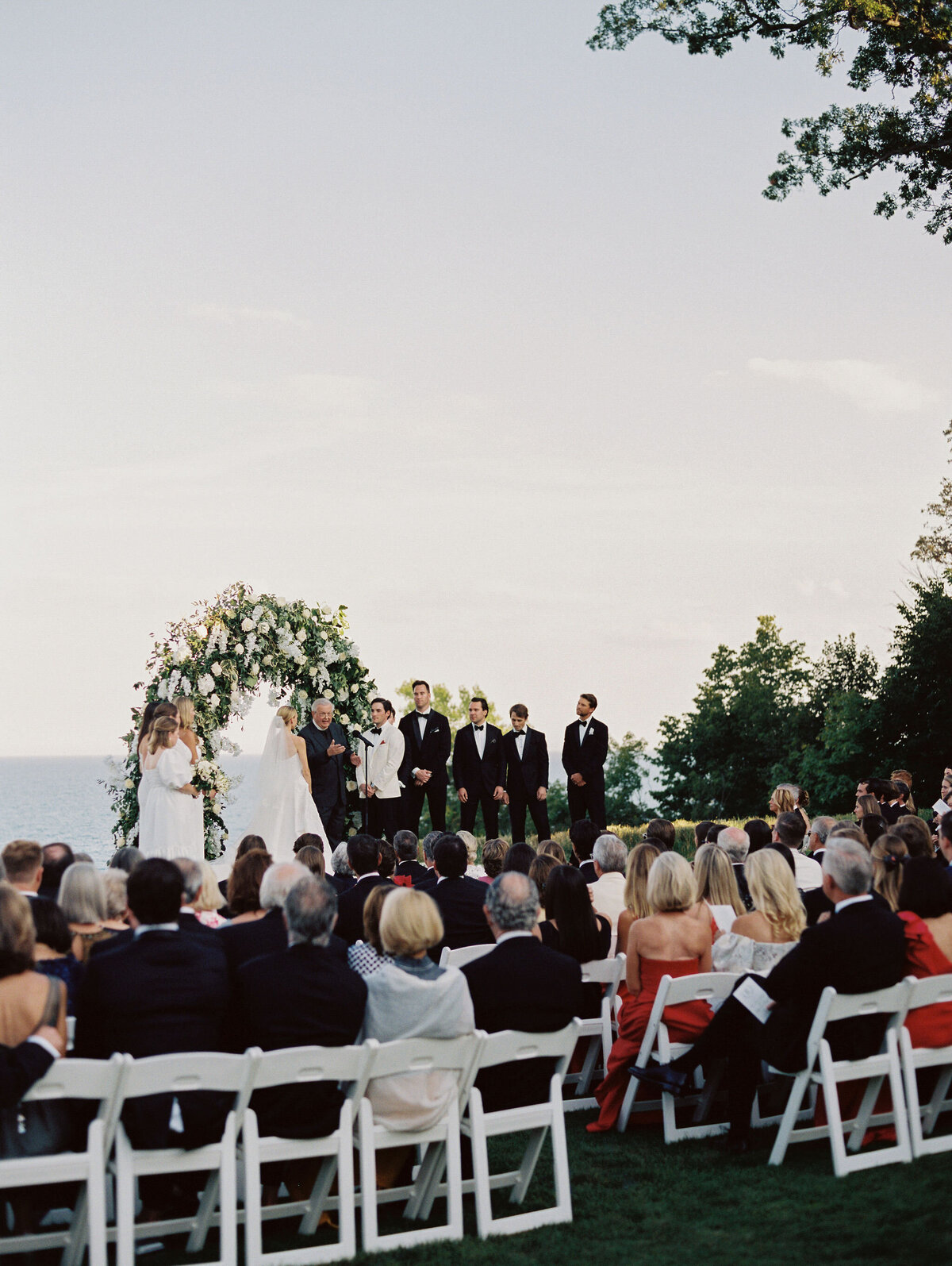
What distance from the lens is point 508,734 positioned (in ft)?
47.5

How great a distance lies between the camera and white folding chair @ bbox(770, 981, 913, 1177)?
4926mm

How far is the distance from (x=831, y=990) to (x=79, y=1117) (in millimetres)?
2810

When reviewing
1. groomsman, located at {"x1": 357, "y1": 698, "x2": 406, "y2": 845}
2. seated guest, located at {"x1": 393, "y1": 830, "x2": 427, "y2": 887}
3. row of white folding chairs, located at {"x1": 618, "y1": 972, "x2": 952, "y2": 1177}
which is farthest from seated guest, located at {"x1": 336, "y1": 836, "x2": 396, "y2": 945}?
groomsman, located at {"x1": 357, "y1": 698, "x2": 406, "y2": 845}

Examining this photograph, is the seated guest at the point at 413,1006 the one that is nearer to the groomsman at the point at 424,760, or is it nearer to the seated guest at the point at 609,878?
the seated guest at the point at 609,878

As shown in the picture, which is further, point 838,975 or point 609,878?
point 609,878

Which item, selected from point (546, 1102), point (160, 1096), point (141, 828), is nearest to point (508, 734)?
point (141, 828)

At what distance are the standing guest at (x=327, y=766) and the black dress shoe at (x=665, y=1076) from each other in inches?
300

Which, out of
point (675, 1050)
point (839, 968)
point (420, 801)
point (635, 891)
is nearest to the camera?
point (839, 968)

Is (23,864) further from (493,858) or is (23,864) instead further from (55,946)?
(493,858)

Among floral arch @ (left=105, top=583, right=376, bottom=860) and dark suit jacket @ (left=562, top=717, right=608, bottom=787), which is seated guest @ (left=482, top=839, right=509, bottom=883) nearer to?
floral arch @ (left=105, top=583, right=376, bottom=860)

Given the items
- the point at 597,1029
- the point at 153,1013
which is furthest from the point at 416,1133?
the point at 597,1029

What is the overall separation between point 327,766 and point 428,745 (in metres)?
1.55

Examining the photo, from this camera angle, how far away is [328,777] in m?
13.1

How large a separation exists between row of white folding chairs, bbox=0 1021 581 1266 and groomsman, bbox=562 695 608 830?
30.3 ft
